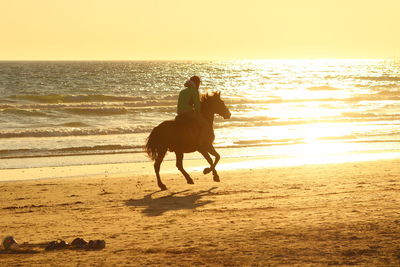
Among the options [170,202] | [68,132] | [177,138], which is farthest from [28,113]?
[170,202]

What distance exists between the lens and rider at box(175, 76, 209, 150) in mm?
12609

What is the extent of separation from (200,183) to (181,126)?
1.49m

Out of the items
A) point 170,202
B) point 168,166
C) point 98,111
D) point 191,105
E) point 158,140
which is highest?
point 191,105

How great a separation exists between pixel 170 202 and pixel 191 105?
2.41 m

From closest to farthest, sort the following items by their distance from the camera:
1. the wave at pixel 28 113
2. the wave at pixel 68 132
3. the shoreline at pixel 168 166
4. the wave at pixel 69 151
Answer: the shoreline at pixel 168 166, the wave at pixel 69 151, the wave at pixel 68 132, the wave at pixel 28 113

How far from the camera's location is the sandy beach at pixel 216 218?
7199 millimetres

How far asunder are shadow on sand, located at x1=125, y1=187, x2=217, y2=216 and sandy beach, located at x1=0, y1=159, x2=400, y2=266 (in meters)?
0.02

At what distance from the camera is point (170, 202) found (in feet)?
36.7

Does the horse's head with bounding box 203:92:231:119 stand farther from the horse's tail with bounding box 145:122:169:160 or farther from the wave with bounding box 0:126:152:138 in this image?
the wave with bounding box 0:126:152:138

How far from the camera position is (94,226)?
9.12 m

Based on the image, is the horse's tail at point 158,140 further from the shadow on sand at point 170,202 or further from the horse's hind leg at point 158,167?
the shadow on sand at point 170,202

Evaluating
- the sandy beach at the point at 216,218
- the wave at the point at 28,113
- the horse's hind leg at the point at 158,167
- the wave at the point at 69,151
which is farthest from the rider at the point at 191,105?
the wave at the point at 28,113

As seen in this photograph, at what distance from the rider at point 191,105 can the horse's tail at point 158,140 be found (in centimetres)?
36

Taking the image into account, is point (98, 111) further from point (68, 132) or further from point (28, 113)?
point (68, 132)
